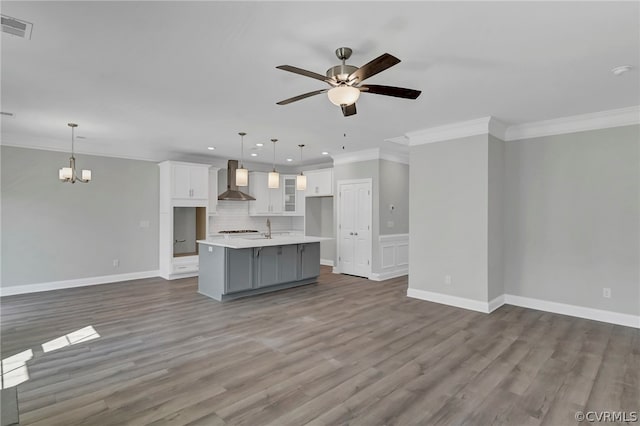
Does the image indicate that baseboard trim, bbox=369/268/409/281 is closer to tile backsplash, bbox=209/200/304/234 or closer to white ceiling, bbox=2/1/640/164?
tile backsplash, bbox=209/200/304/234

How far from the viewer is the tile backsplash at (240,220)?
798 centimetres

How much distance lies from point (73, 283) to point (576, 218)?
27.4 ft

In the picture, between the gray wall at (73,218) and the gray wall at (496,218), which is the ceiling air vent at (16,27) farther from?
the gray wall at (496,218)

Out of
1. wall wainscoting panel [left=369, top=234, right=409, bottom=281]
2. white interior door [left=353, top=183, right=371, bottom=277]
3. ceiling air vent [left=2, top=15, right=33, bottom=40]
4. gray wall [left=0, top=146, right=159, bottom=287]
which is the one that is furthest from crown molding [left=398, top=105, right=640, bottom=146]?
gray wall [left=0, top=146, right=159, bottom=287]

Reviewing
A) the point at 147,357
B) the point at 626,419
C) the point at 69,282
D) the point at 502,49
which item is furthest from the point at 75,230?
→ the point at 626,419

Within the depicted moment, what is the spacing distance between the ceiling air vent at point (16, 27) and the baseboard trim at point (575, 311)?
20.5 feet

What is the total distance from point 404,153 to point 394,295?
10.6ft

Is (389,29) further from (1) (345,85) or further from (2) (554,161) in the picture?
(2) (554,161)

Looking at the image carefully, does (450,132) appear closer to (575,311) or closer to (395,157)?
(395,157)

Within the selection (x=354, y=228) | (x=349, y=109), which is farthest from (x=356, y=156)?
(x=349, y=109)

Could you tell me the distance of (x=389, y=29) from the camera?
2.38m

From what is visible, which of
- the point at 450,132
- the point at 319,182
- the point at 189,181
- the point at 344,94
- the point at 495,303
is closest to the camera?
the point at 344,94

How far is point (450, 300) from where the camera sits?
4.99 metres

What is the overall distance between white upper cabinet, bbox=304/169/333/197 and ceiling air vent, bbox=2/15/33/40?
6024 millimetres
